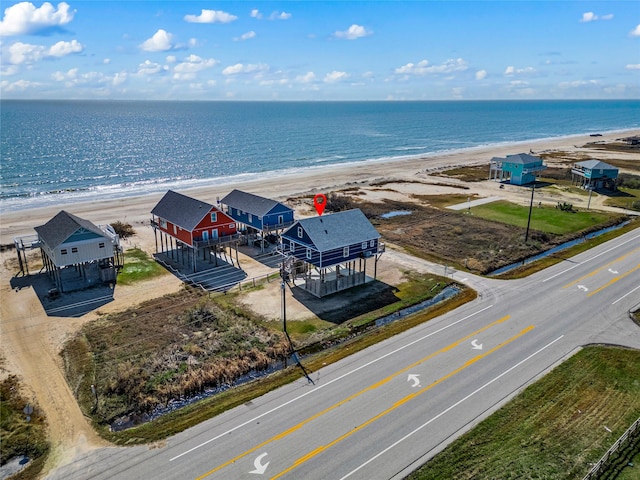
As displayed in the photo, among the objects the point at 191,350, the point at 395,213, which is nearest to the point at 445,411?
the point at 191,350

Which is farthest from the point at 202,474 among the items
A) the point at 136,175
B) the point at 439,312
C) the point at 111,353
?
the point at 136,175

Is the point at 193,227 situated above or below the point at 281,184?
above

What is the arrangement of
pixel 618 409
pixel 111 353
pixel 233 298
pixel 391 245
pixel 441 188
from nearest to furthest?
1. pixel 618 409
2. pixel 111 353
3. pixel 233 298
4. pixel 391 245
5. pixel 441 188

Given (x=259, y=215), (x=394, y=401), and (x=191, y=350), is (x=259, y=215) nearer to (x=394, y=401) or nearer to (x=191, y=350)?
(x=191, y=350)

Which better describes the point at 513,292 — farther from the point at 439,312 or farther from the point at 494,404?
the point at 494,404

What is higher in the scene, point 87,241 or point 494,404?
point 87,241

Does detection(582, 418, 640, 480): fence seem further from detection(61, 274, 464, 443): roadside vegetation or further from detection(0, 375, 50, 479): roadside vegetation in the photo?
detection(0, 375, 50, 479): roadside vegetation

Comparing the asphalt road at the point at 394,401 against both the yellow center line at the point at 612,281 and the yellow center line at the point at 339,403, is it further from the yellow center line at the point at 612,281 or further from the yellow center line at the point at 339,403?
the yellow center line at the point at 612,281

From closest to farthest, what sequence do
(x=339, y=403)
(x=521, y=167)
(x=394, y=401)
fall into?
(x=339, y=403) < (x=394, y=401) < (x=521, y=167)
